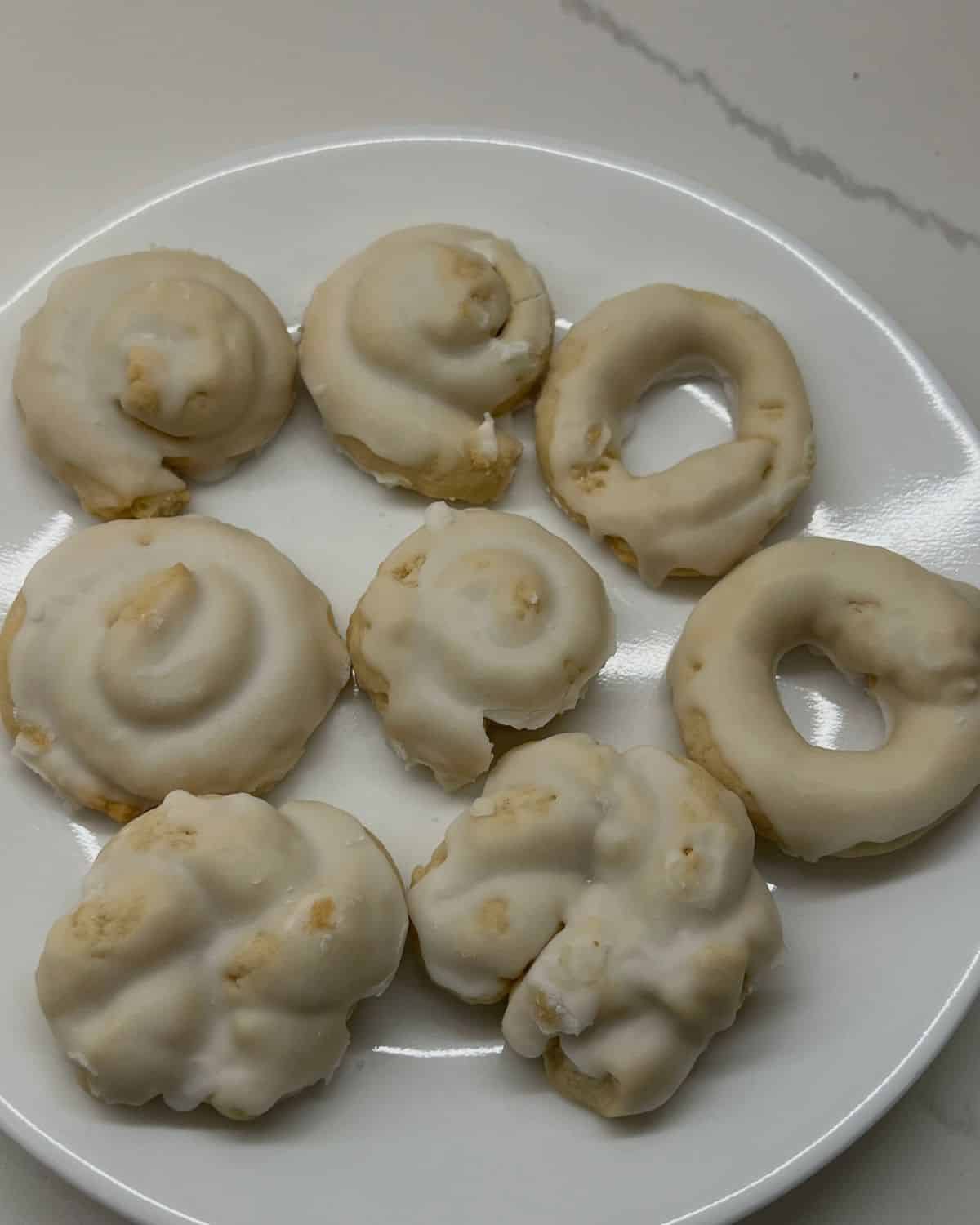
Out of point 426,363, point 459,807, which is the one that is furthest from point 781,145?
point 459,807

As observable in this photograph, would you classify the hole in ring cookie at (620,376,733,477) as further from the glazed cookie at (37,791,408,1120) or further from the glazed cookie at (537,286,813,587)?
the glazed cookie at (37,791,408,1120)

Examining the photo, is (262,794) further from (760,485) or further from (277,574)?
(760,485)

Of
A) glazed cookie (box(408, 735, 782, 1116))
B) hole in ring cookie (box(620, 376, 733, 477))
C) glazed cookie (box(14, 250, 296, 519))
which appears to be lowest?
glazed cookie (box(408, 735, 782, 1116))

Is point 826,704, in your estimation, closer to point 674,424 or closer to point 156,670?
point 674,424

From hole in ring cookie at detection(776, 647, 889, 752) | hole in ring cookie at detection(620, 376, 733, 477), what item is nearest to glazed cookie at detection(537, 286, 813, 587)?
hole in ring cookie at detection(620, 376, 733, 477)

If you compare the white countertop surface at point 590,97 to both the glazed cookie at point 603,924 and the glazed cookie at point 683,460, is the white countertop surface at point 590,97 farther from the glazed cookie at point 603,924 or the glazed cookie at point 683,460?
the glazed cookie at point 603,924

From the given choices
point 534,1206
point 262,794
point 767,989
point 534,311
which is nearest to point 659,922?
point 767,989
